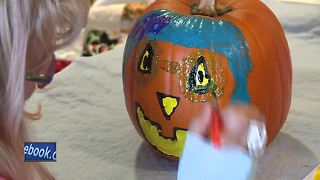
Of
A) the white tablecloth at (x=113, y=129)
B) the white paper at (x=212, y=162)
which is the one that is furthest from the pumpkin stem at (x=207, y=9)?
the white paper at (x=212, y=162)

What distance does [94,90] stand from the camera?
48.6 inches

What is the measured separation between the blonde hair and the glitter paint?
6.1 inches

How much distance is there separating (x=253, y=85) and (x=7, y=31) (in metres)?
0.39

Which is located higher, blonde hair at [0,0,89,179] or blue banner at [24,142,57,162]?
blonde hair at [0,0,89,179]

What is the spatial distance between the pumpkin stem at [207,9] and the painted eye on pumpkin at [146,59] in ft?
0.30

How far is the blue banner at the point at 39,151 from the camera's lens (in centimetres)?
75

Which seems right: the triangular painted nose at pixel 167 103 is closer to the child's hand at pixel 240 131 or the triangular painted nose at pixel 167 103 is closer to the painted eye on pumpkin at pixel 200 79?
the painted eye on pumpkin at pixel 200 79

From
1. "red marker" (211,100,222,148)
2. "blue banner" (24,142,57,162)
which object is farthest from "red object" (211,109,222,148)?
"blue banner" (24,142,57,162)

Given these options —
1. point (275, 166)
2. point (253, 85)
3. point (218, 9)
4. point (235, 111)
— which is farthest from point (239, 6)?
point (235, 111)

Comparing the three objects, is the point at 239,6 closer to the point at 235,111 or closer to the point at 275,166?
the point at 275,166

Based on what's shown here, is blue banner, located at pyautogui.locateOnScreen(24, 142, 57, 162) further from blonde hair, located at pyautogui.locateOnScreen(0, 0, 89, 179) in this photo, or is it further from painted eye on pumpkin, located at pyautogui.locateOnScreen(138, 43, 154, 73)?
painted eye on pumpkin, located at pyautogui.locateOnScreen(138, 43, 154, 73)

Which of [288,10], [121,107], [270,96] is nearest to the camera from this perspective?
[270,96]

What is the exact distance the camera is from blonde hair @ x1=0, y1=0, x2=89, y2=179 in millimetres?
697

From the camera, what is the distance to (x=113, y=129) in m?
1.09
